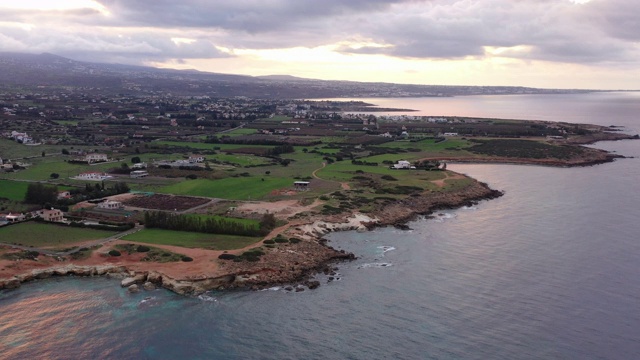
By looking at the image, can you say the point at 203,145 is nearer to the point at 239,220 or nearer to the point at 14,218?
the point at 239,220

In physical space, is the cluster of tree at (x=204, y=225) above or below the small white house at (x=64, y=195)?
above

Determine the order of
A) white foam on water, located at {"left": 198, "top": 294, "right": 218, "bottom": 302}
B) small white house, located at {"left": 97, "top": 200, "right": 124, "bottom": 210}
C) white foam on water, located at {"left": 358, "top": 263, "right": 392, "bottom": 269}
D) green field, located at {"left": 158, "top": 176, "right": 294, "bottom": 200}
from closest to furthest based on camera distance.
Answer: white foam on water, located at {"left": 198, "top": 294, "right": 218, "bottom": 302} < white foam on water, located at {"left": 358, "top": 263, "right": 392, "bottom": 269} < small white house, located at {"left": 97, "top": 200, "right": 124, "bottom": 210} < green field, located at {"left": 158, "top": 176, "right": 294, "bottom": 200}

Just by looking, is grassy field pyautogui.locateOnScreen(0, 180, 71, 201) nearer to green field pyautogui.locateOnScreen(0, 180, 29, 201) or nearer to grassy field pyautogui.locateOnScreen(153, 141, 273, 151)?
green field pyautogui.locateOnScreen(0, 180, 29, 201)

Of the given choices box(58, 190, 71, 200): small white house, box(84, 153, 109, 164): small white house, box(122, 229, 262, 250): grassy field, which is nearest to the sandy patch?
box(122, 229, 262, 250): grassy field

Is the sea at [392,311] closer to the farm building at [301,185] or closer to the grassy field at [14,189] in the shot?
the farm building at [301,185]

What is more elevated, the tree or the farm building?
the farm building

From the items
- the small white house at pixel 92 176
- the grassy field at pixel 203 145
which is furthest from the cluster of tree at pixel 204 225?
the grassy field at pixel 203 145

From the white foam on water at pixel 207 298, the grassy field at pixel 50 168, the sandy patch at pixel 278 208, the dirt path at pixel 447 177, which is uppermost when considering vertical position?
the dirt path at pixel 447 177
